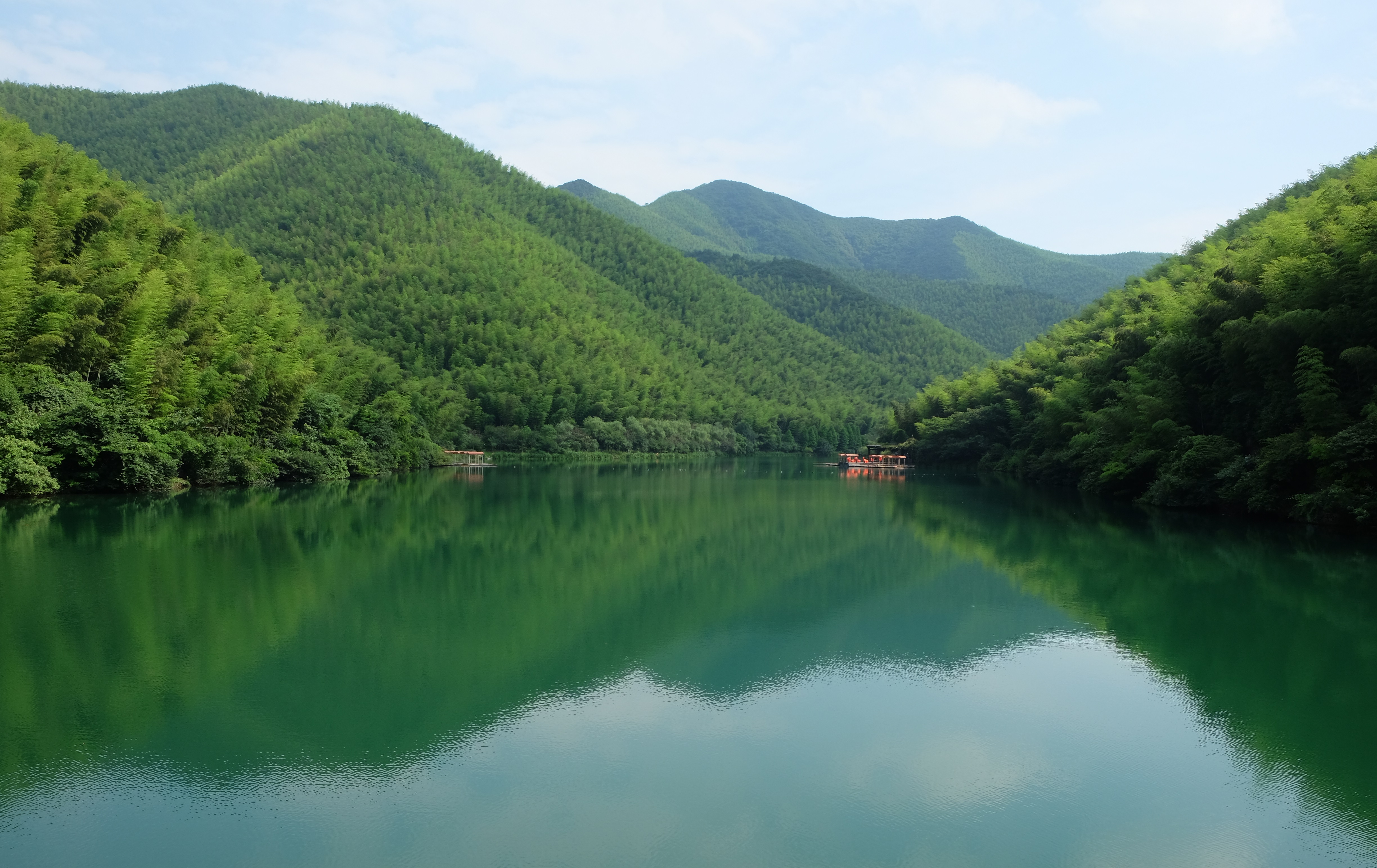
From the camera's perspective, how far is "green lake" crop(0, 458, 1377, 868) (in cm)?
516

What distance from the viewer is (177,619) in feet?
32.1

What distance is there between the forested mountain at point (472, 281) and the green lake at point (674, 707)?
132ft

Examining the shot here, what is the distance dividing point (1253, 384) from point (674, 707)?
20572 mm

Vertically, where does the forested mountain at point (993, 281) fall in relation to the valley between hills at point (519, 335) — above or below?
above

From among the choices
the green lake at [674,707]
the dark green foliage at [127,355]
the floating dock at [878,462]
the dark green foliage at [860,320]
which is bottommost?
the floating dock at [878,462]

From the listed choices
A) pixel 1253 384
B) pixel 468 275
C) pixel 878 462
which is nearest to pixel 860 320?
pixel 468 275

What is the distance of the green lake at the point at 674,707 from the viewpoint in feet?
16.9

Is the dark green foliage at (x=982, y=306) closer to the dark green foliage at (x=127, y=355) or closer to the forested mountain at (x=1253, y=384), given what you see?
the forested mountain at (x=1253, y=384)

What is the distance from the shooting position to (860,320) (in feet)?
375

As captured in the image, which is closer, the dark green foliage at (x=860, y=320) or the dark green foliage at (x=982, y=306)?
the dark green foliage at (x=860, y=320)

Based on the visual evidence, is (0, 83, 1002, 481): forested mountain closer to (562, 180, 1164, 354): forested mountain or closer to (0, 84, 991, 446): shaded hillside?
(0, 84, 991, 446): shaded hillside

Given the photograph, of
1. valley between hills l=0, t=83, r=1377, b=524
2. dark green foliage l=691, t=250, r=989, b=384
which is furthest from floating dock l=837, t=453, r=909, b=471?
dark green foliage l=691, t=250, r=989, b=384

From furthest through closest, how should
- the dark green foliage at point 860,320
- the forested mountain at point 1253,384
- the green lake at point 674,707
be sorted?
the dark green foliage at point 860,320, the forested mountain at point 1253,384, the green lake at point 674,707

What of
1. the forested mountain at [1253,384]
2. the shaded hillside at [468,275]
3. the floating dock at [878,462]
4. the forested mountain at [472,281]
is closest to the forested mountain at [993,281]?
the forested mountain at [472,281]
